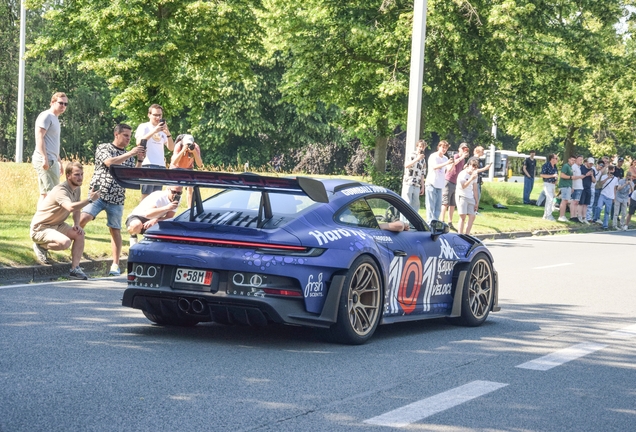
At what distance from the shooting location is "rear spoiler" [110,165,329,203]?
7480mm

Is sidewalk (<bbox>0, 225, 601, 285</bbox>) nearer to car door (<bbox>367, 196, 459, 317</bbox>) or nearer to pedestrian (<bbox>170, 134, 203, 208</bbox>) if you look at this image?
pedestrian (<bbox>170, 134, 203, 208</bbox>)

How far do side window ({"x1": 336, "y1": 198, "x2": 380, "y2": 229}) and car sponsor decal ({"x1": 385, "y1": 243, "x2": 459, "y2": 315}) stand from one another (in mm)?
385

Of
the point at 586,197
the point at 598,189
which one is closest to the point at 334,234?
the point at 586,197

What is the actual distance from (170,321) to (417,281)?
87.1 inches

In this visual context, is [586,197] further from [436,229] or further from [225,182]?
[225,182]

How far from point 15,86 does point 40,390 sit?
5678 centimetres

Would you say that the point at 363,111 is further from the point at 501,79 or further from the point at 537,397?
the point at 537,397

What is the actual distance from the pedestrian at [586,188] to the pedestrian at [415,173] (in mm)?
11628

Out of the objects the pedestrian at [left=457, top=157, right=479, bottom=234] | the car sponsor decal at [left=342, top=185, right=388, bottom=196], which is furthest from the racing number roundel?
the pedestrian at [left=457, top=157, right=479, bottom=234]

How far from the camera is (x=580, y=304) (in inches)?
480

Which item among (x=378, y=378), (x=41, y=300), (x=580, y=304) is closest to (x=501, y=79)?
(x=580, y=304)

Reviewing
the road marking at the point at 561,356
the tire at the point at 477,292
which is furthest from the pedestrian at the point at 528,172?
the road marking at the point at 561,356

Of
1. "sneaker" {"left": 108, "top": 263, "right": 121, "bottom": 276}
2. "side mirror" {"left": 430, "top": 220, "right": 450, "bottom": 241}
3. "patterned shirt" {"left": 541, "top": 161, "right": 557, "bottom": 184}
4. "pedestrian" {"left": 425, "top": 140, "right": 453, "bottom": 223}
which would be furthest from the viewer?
"patterned shirt" {"left": 541, "top": 161, "right": 557, "bottom": 184}

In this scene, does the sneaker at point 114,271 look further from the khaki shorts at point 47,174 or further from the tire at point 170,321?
the tire at point 170,321
